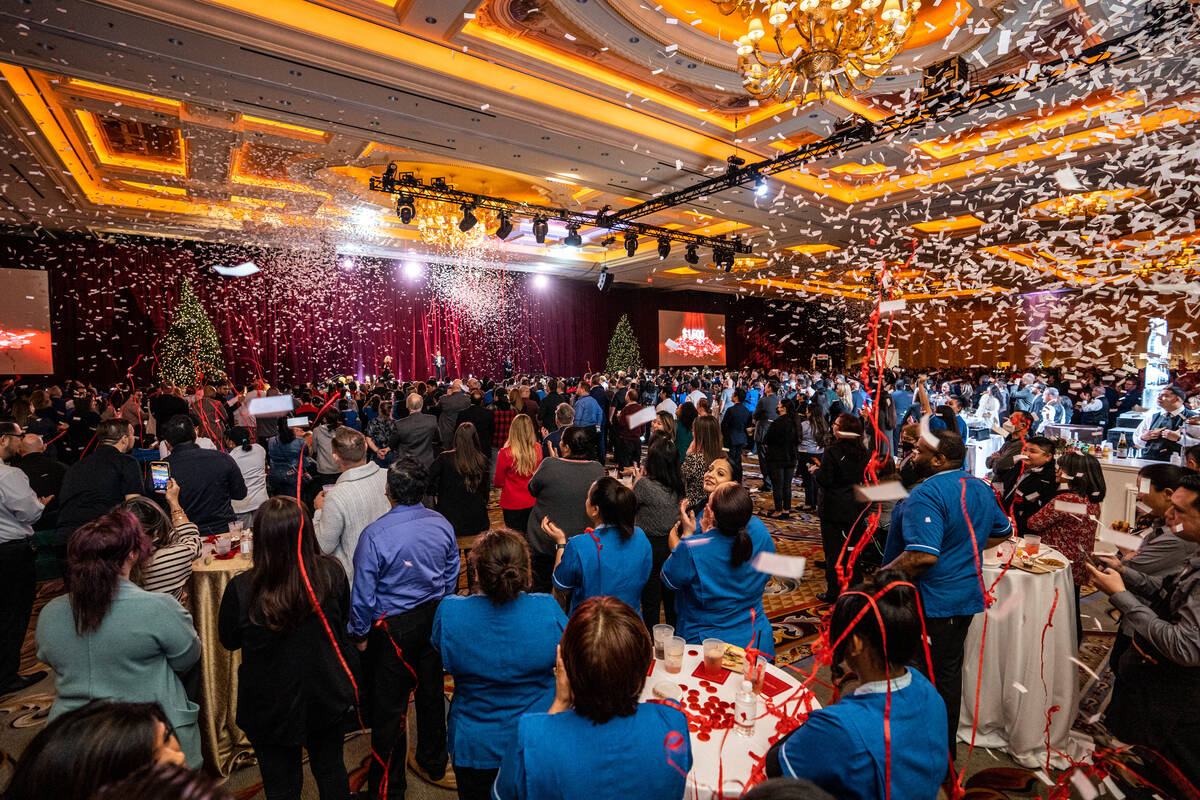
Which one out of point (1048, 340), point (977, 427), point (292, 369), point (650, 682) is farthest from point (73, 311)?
point (1048, 340)

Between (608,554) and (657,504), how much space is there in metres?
0.82

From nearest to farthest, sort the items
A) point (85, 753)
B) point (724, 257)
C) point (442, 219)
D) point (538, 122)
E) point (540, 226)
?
1. point (85, 753)
2. point (538, 122)
3. point (442, 219)
4. point (540, 226)
5. point (724, 257)

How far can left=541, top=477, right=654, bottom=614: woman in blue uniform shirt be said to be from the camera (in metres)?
2.27

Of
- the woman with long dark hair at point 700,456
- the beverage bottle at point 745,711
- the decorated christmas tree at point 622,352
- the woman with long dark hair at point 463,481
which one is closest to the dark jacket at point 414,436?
the woman with long dark hair at point 463,481

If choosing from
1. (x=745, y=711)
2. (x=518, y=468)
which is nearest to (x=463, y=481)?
(x=518, y=468)

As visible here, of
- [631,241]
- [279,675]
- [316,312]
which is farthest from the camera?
[316,312]

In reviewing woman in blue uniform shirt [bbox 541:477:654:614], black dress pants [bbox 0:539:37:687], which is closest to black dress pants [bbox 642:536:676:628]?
woman in blue uniform shirt [bbox 541:477:654:614]

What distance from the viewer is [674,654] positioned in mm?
1877

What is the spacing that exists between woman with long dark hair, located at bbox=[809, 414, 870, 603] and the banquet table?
7.18ft

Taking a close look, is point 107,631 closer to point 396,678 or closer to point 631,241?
point 396,678

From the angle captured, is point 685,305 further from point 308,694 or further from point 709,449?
point 308,694

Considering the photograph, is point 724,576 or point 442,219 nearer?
point 724,576

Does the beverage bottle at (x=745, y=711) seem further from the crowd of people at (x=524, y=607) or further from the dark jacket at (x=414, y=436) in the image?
the dark jacket at (x=414, y=436)

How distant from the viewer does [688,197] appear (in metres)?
7.67
